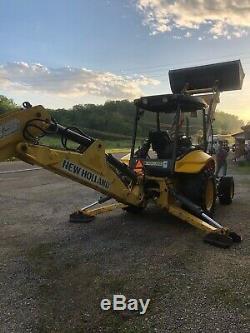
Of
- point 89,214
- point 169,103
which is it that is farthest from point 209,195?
point 89,214

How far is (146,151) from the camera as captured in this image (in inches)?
277

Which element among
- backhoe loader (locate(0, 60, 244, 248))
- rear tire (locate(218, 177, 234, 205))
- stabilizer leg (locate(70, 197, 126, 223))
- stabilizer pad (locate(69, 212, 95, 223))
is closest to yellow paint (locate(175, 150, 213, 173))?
backhoe loader (locate(0, 60, 244, 248))

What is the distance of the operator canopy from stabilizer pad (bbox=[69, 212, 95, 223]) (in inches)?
88.9

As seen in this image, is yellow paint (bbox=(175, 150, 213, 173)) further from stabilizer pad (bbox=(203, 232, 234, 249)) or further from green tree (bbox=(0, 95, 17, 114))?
green tree (bbox=(0, 95, 17, 114))

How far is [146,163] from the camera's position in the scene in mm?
6660

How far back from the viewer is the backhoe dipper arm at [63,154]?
15.5 feet

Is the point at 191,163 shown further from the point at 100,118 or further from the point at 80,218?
the point at 100,118

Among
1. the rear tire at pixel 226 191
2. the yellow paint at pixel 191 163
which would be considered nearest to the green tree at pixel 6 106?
the yellow paint at pixel 191 163

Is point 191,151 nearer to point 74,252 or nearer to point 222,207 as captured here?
point 222,207

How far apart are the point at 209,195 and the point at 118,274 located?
Result: 128 inches

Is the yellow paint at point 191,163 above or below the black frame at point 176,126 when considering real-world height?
below

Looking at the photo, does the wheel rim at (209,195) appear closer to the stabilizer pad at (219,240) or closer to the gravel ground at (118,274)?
the gravel ground at (118,274)

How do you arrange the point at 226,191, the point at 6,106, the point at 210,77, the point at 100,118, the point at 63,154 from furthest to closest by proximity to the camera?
the point at 100,118
the point at 6,106
the point at 210,77
the point at 226,191
the point at 63,154

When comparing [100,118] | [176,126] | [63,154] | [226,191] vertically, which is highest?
[100,118]
